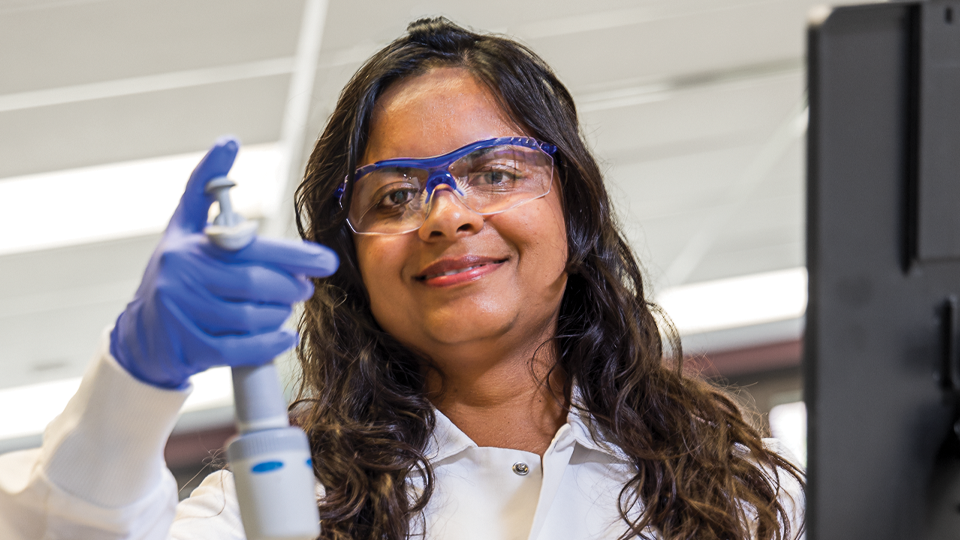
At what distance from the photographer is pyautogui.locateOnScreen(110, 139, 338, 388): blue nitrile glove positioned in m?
0.96

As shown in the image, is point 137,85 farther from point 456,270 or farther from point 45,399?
point 45,399

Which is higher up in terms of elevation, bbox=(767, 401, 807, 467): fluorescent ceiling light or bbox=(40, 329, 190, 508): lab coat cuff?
bbox=(40, 329, 190, 508): lab coat cuff

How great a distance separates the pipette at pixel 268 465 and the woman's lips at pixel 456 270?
509 mm

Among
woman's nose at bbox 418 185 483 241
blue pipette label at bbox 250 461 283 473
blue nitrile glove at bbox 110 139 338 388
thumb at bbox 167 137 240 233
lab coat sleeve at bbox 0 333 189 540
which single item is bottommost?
lab coat sleeve at bbox 0 333 189 540

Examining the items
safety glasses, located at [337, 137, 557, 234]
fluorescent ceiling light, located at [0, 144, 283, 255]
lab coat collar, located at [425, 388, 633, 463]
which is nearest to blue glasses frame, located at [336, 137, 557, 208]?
safety glasses, located at [337, 137, 557, 234]

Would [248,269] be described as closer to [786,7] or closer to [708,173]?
[786,7]

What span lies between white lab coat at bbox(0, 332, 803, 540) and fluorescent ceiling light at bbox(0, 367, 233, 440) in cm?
436

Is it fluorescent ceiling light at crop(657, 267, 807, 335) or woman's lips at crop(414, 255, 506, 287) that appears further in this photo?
fluorescent ceiling light at crop(657, 267, 807, 335)

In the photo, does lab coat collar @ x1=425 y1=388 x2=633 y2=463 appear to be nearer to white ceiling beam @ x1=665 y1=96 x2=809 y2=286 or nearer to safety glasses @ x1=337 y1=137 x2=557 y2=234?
safety glasses @ x1=337 y1=137 x2=557 y2=234

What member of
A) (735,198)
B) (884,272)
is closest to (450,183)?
(884,272)

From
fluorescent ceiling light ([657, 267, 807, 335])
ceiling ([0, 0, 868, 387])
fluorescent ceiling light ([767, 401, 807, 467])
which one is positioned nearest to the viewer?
ceiling ([0, 0, 868, 387])

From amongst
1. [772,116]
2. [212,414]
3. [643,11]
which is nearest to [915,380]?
[643,11]

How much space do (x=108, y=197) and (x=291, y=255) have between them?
3029 mm

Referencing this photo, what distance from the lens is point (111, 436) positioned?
A: 103 cm
